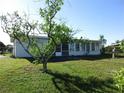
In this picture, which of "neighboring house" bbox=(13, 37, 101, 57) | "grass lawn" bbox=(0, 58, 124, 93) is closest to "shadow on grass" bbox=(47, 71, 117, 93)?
"grass lawn" bbox=(0, 58, 124, 93)

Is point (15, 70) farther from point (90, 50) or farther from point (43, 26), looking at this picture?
Answer: point (90, 50)

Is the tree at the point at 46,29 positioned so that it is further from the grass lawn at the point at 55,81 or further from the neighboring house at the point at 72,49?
the neighboring house at the point at 72,49

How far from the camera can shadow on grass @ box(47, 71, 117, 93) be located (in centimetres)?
1302

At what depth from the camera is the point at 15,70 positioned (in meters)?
16.7

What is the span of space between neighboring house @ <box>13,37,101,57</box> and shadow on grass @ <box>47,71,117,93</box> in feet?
58.4

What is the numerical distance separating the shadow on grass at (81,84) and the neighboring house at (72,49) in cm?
1779

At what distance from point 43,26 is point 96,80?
205 inches

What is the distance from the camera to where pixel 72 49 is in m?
37.5

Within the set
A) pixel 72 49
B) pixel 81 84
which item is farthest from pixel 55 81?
pixel 72 49

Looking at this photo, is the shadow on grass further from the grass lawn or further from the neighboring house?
the neighboring house

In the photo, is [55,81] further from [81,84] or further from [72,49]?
[72,49]

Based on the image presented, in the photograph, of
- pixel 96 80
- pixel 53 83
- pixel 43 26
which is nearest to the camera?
pixel 53 83


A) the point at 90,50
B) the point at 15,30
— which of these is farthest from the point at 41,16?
the point at 90,50

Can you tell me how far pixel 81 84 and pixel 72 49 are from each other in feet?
77.6
